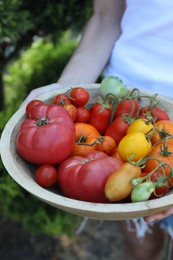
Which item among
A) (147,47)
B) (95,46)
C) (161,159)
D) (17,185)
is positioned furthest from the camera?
(17,185)

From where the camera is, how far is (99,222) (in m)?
2.26

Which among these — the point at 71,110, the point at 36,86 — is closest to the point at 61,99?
the point at 71,110

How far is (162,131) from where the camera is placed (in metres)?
0.95

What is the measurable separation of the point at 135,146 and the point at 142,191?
13cm

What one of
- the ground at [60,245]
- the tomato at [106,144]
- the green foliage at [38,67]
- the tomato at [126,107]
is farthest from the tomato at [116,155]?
the ground at [60,245]

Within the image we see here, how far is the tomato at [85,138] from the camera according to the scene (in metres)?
0.97

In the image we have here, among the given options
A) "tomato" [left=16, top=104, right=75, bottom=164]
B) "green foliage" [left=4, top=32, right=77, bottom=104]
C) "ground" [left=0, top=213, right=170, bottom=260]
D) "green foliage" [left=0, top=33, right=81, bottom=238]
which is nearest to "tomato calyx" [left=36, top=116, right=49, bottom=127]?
"tomato" [left=16, top=104, right=75, bottom=164]

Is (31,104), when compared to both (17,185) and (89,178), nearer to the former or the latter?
(89,178)

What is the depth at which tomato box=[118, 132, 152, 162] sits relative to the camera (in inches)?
35.4

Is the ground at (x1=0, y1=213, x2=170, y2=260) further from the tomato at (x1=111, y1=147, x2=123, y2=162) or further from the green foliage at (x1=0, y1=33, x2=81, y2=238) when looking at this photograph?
the tomato at (x1=111, y1=147, x2=123, y2=162)

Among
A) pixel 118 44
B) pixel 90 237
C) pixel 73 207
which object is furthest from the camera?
pixel 90 237

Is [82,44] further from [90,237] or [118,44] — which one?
[90,237]

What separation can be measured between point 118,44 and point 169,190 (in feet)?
1.64

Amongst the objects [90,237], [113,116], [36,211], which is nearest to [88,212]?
[113,116]
